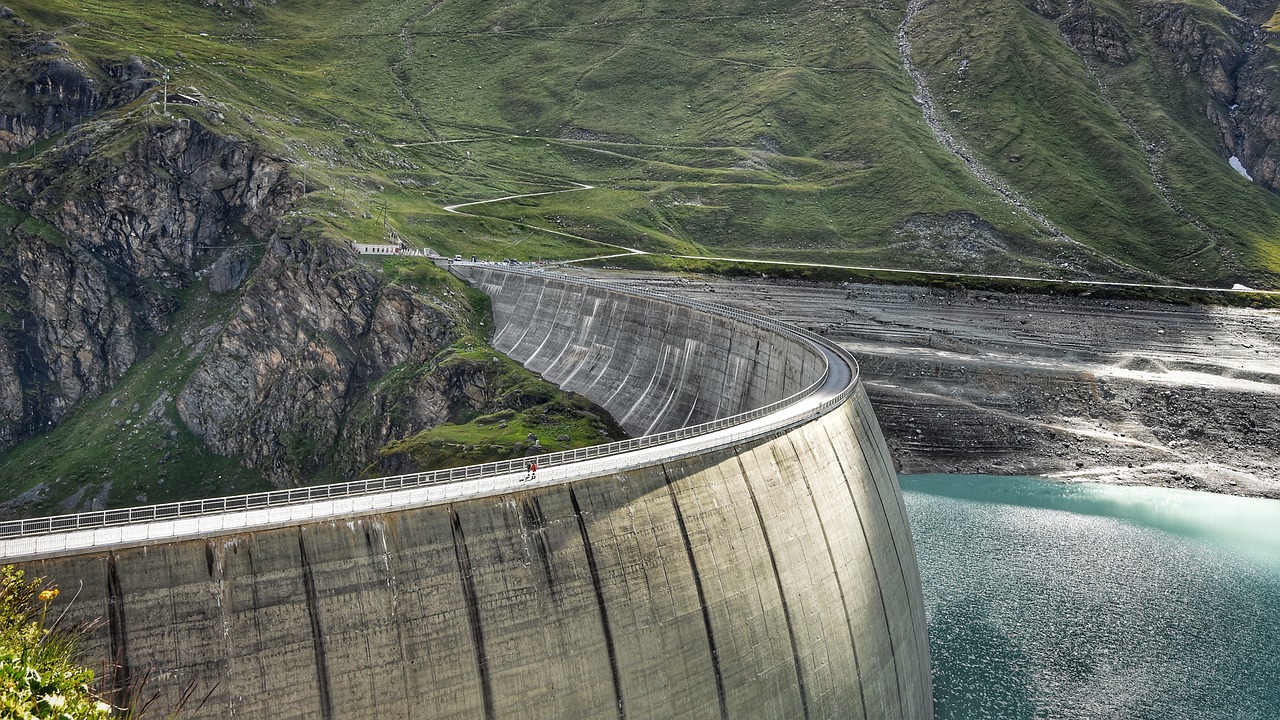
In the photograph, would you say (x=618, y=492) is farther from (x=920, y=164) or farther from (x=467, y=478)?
(x=920, y=164)

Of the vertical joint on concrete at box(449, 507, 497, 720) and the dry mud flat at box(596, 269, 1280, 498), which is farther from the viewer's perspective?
the dry mud flat at box(596, 269, 1280, 498)

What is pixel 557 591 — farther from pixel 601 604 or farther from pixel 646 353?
pixel 646 353

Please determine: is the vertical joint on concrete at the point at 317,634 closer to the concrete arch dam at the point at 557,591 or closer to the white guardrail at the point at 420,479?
the concrete arch dam at the point at 557,591

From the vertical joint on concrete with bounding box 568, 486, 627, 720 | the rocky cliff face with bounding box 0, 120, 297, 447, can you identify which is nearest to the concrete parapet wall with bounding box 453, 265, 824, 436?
the vertical joint on concrete with bounding box 568, 486, 627, 720

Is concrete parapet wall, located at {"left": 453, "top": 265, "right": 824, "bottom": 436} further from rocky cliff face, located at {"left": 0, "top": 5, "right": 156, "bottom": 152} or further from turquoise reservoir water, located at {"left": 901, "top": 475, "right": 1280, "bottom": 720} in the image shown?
rocky cliff face, located at {"left": 0, "top": 5, "right": 156, "bottom": 152}

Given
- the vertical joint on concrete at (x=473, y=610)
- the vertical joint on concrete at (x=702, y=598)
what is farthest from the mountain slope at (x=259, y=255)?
the vertical joint on concrete at (x=473, y=610)

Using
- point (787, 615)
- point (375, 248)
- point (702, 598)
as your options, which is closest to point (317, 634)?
point (702, 598)
